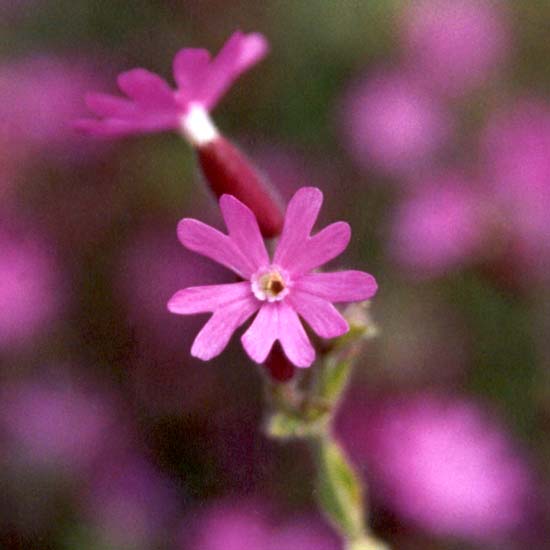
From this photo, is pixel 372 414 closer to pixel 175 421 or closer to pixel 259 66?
pixel 175 421

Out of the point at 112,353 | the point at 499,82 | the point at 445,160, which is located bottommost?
the point at 112,353

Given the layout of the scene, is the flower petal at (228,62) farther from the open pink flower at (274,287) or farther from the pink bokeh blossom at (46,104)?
the pink bokeh blossom at (46,104)

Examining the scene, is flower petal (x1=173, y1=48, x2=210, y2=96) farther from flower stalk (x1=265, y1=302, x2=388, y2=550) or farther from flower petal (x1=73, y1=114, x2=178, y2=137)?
flower stalk (x1=265, y1=302, x2=388, y2=550)

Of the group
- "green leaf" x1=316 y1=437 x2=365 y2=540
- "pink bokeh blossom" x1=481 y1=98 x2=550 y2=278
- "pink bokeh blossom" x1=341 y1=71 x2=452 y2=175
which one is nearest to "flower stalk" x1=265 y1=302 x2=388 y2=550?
"green leaf" x1=316 y1=437 x2=365 y2=540

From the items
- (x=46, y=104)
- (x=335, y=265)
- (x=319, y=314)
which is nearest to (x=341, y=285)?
(x=319, y=314)

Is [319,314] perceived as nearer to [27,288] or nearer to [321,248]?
[321,248]

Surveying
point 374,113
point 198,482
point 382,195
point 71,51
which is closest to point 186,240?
point 198,482
